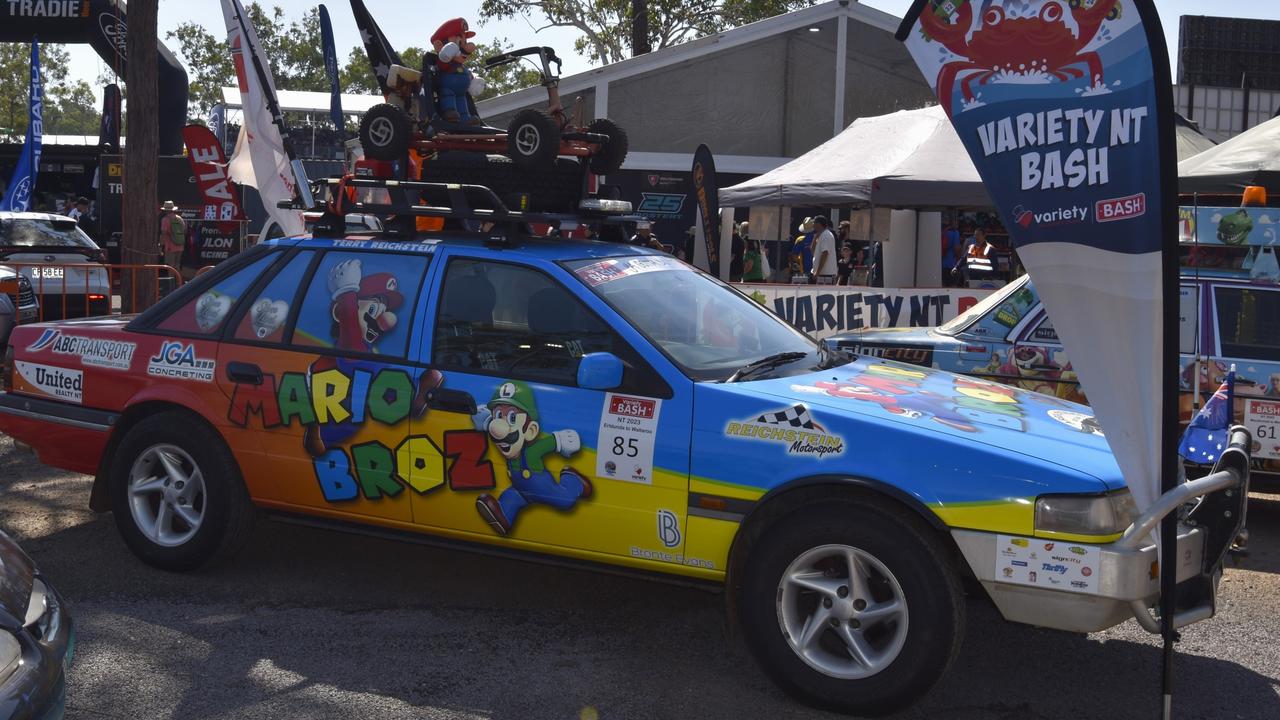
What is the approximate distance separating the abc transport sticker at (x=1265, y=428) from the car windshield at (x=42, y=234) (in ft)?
42.3

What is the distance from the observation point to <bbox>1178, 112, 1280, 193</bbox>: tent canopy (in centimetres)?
1038

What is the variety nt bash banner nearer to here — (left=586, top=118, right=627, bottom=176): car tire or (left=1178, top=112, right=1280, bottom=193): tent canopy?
(left=1178, top=112, right=1280, bottom=193): tent canopy

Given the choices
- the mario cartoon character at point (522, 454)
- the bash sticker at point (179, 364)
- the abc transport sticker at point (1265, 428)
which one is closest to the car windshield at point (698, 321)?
the mario cartoon character at point (522, 454)

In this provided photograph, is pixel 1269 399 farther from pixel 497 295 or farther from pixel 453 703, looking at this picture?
pixel 453 703

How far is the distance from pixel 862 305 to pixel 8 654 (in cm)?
939

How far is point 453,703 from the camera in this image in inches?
167

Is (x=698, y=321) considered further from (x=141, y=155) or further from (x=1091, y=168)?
(x=141, y=155)

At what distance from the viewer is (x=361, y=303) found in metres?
5.27

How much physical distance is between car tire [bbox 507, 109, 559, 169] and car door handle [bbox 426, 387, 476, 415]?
1.67 m

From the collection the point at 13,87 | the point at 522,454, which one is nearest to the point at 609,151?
the point at 522,454

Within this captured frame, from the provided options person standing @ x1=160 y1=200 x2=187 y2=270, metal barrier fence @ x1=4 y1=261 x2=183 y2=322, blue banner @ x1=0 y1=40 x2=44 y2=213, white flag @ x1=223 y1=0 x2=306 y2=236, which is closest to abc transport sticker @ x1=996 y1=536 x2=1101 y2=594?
white flag @ x1=223 y1=0 x2=306 y2=236

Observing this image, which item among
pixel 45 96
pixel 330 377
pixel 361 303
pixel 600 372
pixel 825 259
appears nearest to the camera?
pixel 600 372

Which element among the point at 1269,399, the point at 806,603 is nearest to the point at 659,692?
the point at 806,603

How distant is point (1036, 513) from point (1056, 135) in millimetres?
1230
